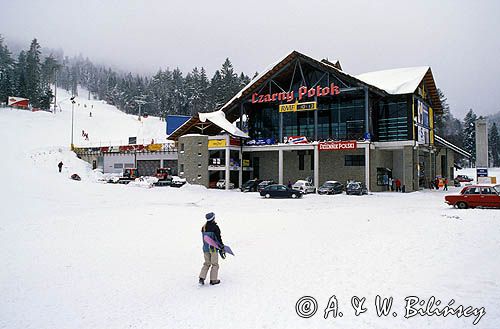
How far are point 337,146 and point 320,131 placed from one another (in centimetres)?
531

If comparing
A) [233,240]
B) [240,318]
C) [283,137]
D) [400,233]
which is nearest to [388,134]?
[283,137]

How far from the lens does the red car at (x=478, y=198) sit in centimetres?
1930

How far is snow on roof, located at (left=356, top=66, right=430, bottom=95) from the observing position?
126ft

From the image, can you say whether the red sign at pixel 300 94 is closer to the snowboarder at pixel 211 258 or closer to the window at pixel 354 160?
the window at pixel 354 160

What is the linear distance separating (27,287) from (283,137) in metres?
36.9

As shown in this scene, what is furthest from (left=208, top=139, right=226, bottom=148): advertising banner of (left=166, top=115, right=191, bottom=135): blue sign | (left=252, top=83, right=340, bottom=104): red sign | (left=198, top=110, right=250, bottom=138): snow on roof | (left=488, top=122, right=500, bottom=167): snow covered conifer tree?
(left=488, top=122, right=500, bottom=167): snow covered conifer tree

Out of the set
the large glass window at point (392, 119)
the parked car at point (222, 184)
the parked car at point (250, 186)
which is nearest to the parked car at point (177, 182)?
the parked car at point (222, 184)

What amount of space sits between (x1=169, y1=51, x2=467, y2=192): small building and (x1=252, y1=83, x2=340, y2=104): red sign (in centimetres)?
11

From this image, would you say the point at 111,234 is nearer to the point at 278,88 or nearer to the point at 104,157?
the point at 278,88

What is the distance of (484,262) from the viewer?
31.1ft

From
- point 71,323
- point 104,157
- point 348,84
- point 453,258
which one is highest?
point 348,84

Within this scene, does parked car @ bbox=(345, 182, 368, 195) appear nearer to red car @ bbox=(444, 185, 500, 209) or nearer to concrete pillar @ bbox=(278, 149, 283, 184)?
concrete pillar @ bbox=(278, 149, 283, 184)

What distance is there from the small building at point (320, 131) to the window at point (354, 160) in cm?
11

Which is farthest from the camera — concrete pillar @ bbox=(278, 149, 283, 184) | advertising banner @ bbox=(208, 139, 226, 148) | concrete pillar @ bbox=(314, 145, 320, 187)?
advertising banner @ bbox=(208, 139, 226, 148)
